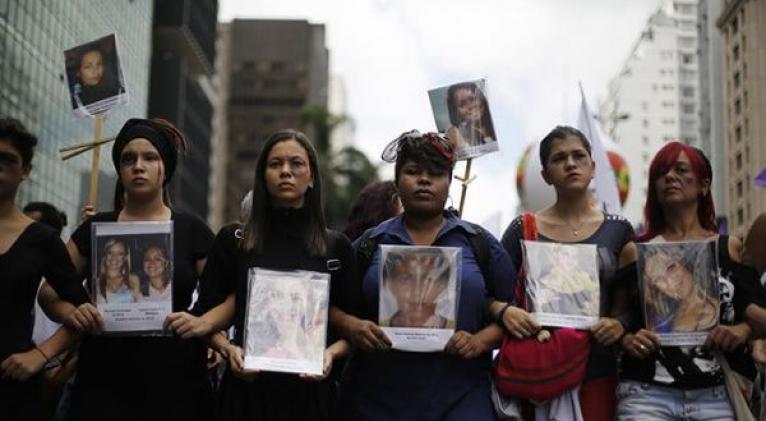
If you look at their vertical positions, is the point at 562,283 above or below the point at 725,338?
above

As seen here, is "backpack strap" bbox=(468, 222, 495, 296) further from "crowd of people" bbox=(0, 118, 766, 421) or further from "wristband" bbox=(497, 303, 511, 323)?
"wristband" bbox=(497, 303, 511, 323)

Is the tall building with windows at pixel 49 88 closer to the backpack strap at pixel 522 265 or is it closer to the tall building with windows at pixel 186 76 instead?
the tall building with windows at pixel 186 76

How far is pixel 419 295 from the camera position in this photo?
186 inches

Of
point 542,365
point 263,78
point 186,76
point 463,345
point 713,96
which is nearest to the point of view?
point 463,345

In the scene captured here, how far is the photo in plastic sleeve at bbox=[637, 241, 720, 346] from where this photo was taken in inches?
191

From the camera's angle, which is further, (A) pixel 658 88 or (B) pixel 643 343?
(A) pixel 658 88

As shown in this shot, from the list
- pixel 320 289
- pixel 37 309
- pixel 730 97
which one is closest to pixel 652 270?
pixel 320 289

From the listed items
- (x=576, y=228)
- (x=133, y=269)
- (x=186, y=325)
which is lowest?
(x=186, y=325)

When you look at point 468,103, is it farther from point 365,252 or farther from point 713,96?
point 713,96

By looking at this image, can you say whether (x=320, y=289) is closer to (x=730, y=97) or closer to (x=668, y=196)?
(x=668, y=196)

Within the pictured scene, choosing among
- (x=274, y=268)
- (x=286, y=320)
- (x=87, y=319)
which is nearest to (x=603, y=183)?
(x=274, y=268)

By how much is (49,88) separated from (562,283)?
4369 centimetres

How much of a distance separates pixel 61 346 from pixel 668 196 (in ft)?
10.4

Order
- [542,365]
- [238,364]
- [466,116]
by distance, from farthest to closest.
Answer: [466,116] → [542,365] → [238,364]
